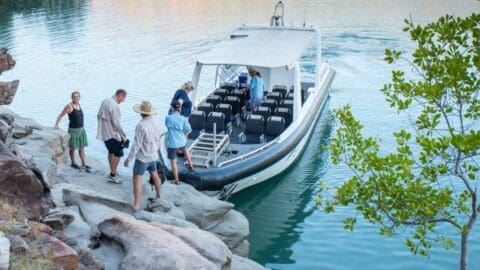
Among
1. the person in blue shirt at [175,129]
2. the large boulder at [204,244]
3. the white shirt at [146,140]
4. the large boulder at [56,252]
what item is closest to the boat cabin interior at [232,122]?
the person in blue shirt at [175,129]

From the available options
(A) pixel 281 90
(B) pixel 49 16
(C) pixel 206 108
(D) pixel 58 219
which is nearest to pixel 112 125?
(D) pixel 58 219

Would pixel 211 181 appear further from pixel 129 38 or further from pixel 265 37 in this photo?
pixel 129 38

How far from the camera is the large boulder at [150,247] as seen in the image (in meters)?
7.52

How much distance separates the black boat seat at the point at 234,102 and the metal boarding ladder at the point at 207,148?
2.91 metres

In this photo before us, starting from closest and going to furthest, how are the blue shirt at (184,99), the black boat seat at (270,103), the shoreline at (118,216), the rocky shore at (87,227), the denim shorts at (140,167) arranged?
the rocky shore at (87,227)
the shoreline at (118,216)
the denim shorts at (140,167)
the blue shirt at (184,99)
the black boat seat at (270,103)

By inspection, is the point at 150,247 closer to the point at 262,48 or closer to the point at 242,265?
the point at 242,265

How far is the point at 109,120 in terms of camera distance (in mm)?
11125

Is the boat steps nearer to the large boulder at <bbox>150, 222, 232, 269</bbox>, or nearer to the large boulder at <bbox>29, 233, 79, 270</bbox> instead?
the large boulder at <bbox>150, 222, 232, 269</bbox>

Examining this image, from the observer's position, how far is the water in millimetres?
13484

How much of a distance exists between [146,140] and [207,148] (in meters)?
4.54

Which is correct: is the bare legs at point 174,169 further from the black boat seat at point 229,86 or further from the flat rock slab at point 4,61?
the black boat seat at point 229,86

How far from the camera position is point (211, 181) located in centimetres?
1397

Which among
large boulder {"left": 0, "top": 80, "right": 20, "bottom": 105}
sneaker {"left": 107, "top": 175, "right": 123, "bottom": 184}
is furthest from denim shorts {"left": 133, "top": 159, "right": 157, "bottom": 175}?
large boulder {"left": 0, "top": 80, "right": 20, "bottom": 105}

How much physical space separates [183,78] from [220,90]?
29.0 ft
